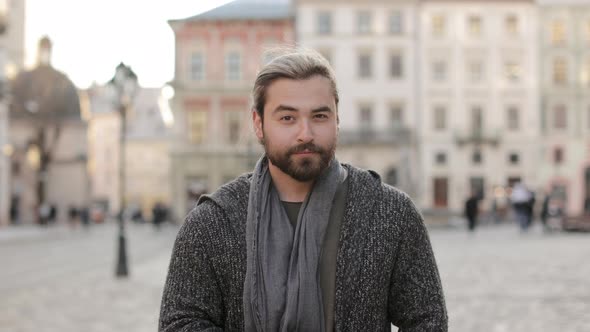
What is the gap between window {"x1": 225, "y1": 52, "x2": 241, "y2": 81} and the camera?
178 ft

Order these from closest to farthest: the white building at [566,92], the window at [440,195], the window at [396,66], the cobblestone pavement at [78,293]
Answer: the cobblestone pavement at [78,293], the window at [440,195], the white building at [566,92], the window at [396,66]

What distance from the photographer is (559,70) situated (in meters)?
55.0

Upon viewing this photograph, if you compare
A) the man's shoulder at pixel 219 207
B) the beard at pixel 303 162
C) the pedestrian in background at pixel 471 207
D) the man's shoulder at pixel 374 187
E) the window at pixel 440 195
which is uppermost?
the beard at pixel 303 162

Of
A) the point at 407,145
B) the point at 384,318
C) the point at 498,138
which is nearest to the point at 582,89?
the point at 498,138

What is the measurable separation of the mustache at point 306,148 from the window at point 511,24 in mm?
53563

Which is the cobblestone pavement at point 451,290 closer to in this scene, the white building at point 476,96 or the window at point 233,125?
the window at point 233,125

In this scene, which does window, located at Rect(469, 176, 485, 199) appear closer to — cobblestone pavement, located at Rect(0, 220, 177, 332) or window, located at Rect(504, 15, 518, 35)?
window, located at Rect(504, 15, 518, 35)

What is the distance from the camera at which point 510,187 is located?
52875 millimetres

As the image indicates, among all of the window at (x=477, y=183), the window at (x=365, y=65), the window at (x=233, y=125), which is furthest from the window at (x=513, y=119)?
the window at (x=233, y=125)

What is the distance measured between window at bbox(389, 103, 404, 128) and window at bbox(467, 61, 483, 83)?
173 inches

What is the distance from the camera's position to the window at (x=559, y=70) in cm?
5491

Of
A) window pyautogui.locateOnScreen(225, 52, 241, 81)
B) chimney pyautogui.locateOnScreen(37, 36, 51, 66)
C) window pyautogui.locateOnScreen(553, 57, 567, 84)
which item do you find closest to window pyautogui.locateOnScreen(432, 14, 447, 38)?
window pyautogui.locateOnScreen(553, 57, 567, 84)

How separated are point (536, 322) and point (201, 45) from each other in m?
46.2

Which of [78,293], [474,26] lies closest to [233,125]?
[474,26]
